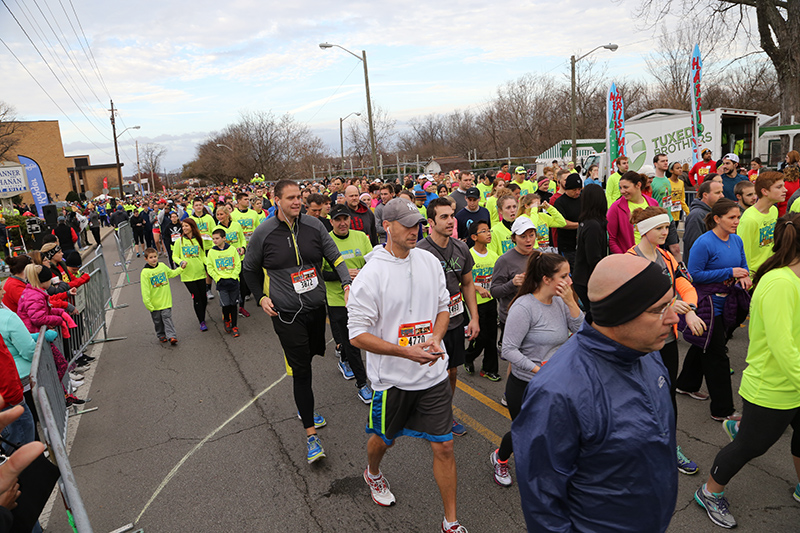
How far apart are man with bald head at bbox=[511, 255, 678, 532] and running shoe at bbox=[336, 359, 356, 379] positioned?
175 inches

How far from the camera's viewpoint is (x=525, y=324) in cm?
345

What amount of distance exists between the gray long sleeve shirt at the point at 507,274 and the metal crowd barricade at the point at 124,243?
12935mm

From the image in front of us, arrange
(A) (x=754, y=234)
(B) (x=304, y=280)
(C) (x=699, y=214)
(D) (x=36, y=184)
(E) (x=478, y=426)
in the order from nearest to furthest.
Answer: (B) (x=304, y=280) → (E) (x=478, y=426) → (A) (x=754, y=234) → (C) (x=699, y=214) → (D) (x=36, y=184)

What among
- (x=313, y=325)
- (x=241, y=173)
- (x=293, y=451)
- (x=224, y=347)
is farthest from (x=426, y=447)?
(x=241, y=173)

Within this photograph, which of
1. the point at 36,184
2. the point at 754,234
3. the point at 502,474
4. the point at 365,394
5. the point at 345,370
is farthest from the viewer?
the point at 36,184

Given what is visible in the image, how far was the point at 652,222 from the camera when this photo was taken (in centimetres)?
378

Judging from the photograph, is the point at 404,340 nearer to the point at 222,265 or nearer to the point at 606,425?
the point at 606,425

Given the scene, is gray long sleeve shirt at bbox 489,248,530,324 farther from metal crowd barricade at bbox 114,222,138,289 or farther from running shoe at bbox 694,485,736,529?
metal crowd barricade at bbox 114,222,138,289

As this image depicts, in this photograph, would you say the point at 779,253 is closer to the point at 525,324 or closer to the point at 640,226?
the point at 640,226

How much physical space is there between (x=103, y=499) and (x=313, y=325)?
7.11 ft

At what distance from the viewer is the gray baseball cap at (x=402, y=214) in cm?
307

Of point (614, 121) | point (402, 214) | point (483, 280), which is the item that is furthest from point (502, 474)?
point (614, 121)

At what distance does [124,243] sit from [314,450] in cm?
1699

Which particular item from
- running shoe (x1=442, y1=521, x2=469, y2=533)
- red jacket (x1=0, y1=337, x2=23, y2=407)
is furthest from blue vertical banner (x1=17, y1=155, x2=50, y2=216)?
running shoe (x1=442, y1=521, x2=469, y2=533)
